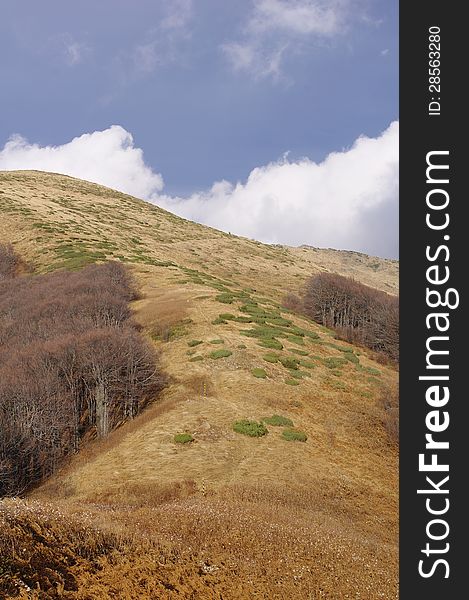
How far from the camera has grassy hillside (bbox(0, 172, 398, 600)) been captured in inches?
240

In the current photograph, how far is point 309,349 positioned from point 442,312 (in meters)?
20.5

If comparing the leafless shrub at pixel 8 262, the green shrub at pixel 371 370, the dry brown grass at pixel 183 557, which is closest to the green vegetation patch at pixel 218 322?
the green shrub at pixel 371 370

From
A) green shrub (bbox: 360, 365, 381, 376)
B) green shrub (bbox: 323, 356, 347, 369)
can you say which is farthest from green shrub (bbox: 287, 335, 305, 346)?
green shrub (bbox: 360, 365, 381, 376)

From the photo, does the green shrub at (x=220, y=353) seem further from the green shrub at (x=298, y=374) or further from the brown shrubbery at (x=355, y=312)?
the brown shrubbery at (x=355, y=312)

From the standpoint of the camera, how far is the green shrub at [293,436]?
15477 mm

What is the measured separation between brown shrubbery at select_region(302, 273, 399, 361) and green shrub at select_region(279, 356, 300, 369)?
12.6 meters

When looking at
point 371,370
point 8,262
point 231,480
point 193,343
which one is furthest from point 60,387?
point 8,262

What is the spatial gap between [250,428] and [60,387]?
8087mm

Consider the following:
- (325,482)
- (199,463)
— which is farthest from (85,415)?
(325,482)

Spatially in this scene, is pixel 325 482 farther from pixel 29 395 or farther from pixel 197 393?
pixel 29 395

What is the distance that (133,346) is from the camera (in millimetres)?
19281

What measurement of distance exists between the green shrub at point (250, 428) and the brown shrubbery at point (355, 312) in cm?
1943

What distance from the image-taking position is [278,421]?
16.5 meters

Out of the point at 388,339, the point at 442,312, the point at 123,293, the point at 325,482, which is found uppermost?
the point at 123,293
